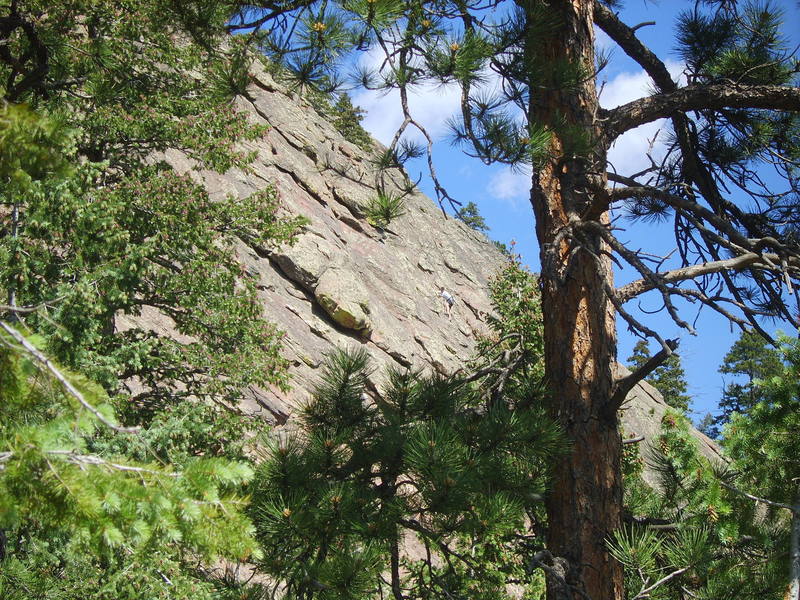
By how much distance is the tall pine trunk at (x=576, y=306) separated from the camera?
3777mm

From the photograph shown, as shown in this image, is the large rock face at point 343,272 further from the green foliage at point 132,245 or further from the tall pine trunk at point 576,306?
the tall pine trunk at point 576,306

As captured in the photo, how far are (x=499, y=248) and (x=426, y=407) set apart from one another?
1513 inches

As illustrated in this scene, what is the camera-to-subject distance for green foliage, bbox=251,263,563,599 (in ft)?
10.4

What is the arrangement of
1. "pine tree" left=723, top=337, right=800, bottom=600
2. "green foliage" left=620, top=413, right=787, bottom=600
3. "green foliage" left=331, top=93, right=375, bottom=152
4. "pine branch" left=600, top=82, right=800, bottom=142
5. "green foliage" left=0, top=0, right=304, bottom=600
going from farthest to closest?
"green foliage" left=331, top=93, right=375, bottom=152 < "green foliage" left=0, top=0, right=304, bottom=600 < "pine branch" left=600, top=82, right=800, bottom=142 < "pine tree" left=723, top=337, right=800, bottom=600 < "green foliage" left=620, top=413, right=787, bottom=600

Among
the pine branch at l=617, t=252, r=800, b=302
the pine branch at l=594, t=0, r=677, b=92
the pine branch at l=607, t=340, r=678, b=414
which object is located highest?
the pine branch at l=594, t=0, r=677, b=92

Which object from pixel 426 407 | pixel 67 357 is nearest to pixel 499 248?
pixel 67 357

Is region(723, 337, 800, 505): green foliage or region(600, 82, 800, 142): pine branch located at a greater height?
region(600, 82, 800, 142): pine branch

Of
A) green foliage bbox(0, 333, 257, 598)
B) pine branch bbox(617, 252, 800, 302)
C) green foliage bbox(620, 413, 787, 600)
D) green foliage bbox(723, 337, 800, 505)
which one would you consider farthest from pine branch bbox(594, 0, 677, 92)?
green foliage bbox(0, 333, 257, 598)

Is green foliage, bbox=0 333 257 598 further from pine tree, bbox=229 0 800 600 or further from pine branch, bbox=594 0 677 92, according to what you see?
pine branch, bbox=594 0 677 92

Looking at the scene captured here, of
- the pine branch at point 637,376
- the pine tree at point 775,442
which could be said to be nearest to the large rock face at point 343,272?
the pine tree at point 775,442

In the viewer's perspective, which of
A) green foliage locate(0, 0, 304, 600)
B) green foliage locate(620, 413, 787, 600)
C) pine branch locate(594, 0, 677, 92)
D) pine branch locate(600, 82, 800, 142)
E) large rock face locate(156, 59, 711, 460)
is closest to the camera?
green foliage locate(620, 413, 787, 600)

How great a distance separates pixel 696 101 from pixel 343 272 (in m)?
16.6

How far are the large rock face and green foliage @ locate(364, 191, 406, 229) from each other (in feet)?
28.4

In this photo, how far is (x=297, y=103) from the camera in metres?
32.0
